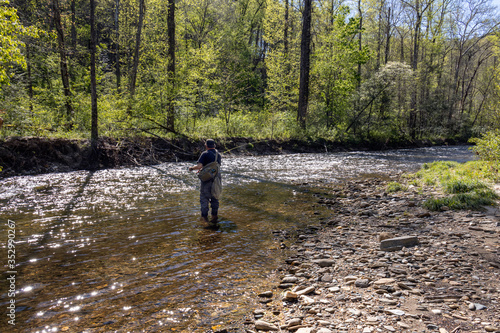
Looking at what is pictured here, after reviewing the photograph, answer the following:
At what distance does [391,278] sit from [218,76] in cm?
2095

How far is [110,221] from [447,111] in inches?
1631

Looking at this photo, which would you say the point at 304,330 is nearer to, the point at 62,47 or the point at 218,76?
the point at 62,47

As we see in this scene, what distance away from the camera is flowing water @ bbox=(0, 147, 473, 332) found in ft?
12.2

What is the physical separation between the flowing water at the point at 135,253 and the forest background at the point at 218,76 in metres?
4.60

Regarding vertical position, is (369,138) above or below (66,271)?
above

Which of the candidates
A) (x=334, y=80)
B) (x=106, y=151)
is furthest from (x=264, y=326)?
(x=334, y=80)

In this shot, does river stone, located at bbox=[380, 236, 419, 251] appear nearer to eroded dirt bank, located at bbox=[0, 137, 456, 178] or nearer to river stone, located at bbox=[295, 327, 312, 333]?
river stone, located at bbox=[295, 327, 312, 333]

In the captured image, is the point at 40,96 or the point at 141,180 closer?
the point at 141,180

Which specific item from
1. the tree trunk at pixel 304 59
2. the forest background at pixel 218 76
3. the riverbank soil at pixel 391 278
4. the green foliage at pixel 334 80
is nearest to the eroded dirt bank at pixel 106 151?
the forest background at pixel 218 76

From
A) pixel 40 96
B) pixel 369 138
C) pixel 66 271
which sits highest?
pixel 40 96

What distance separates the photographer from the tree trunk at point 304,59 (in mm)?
21297

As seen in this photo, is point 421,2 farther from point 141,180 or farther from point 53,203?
point 53,203

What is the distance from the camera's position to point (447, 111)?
1414 inches

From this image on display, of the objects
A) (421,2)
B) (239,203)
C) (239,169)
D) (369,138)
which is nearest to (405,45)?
(421,2)
